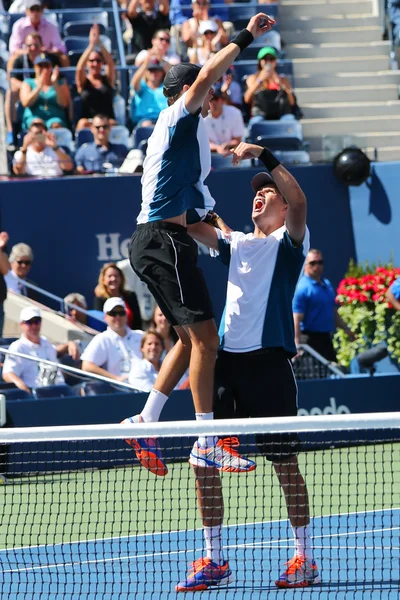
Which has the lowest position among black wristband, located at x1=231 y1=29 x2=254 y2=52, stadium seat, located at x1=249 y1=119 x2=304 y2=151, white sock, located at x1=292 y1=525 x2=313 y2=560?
white sock, located at x1=292 y1=525 x2=313 y2=560

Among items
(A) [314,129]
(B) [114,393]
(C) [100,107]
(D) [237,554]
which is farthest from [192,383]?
(A) [314,129]

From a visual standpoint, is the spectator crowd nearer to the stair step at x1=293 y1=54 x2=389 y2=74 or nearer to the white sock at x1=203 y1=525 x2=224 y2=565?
the stair step at x1=293 y1=54 x2=389 y2=74

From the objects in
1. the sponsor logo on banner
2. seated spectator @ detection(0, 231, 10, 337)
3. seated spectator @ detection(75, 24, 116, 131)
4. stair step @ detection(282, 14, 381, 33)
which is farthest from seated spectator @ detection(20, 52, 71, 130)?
the sponsor logo on banner

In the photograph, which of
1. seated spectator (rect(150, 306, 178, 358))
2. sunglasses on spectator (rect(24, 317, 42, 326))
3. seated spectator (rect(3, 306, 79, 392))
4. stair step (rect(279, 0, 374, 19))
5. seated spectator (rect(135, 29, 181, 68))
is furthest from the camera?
stair step (rect(279, 0, 374, 19))

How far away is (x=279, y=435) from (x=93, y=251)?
8777 millimetres

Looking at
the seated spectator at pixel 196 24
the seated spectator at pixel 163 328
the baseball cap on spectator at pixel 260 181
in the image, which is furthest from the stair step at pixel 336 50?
the baseball cap on spectator at pixel 260 181

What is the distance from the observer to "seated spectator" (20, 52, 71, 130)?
1584 centimetres

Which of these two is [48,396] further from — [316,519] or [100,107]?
[100,107]

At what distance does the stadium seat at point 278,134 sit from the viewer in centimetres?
1590

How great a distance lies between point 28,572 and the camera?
7.82 m

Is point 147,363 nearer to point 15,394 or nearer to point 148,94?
point 15,394

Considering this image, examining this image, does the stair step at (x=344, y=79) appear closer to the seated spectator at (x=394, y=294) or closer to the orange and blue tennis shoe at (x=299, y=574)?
the seated spectator at (x=394, y=294)

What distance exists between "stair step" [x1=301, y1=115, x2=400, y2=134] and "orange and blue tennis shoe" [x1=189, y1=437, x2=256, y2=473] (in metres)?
11.4

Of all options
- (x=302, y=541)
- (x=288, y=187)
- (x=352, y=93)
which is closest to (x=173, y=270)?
(x=288, y=187)
